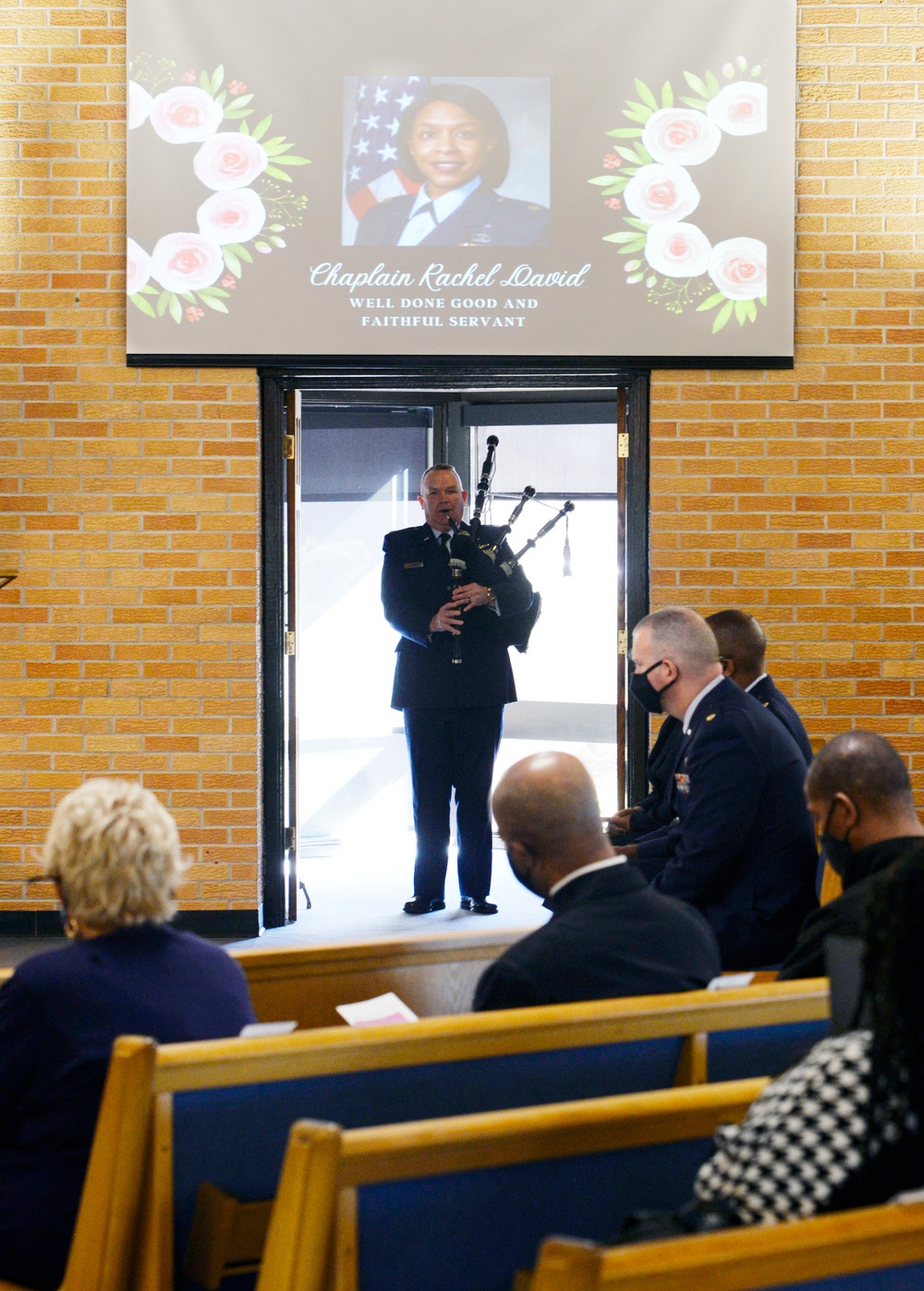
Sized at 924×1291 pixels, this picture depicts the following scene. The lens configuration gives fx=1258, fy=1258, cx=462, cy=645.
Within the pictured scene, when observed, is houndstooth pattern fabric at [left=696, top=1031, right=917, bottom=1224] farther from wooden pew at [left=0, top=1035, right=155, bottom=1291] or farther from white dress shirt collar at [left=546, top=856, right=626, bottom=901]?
white dress shirt collar at [left=546, top=856, right=626, bottom=901]

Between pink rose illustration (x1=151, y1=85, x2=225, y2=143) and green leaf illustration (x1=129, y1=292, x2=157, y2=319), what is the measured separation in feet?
1.81

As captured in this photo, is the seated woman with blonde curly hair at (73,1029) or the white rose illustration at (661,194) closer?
the seated woman with blonde curly hair at (73,1029)

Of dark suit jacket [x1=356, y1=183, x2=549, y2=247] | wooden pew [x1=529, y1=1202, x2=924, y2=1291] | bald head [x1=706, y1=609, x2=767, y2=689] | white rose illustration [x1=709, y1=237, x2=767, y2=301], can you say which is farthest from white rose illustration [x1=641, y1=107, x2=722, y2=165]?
wooden pew [x1=529, y1=1202, x2=924, y2=1291]

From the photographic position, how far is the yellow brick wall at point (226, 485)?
177 inches

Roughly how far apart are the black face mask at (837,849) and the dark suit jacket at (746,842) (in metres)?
0.51

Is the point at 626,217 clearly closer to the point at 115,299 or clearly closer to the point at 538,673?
the point at 115,299

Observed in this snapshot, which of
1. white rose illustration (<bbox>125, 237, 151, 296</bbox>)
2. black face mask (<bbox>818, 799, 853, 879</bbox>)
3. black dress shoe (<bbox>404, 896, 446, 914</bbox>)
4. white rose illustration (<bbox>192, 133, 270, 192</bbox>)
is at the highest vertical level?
white rose illustration (<bbox>192, 133, 270, 192</bbox>)

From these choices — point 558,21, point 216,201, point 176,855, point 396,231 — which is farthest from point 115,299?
point 176,855

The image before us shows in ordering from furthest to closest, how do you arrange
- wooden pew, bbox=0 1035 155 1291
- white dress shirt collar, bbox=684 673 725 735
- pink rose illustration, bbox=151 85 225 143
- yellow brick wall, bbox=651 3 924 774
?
yellow brick wall, bbox=651 3 924 774 → pink rose illustration, bbox=151 85 225 143 → white dress shirt collar, bbox=684 673 725 735 → wooden pew, bbox=0 1035 155 1291

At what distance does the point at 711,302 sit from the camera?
4492 mm

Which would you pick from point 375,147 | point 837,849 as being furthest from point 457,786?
point 837,849

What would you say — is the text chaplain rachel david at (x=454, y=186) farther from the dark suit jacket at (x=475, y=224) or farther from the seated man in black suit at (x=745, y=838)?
the seated man in black suit at (x=745, y=838)

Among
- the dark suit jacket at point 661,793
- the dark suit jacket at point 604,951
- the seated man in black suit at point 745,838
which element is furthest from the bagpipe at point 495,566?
the dark suit jacket at point 604,951

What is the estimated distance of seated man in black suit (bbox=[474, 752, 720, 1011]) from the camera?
1665 mm
